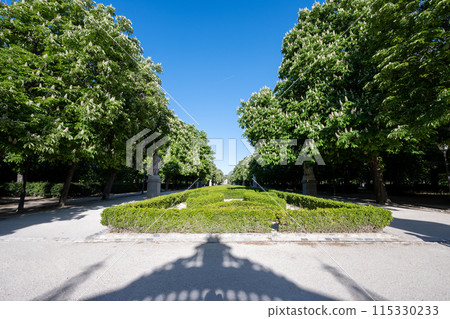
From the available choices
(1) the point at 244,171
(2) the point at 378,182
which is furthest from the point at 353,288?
(1) the point at 244,171

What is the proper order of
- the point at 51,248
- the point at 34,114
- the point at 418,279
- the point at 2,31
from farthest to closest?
Answer: the point at 2,31 < the point at 34,114 < the point at 51,248 < the point at 418,279

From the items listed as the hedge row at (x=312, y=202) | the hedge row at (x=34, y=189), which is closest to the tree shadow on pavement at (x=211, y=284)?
the hedge row at (x=312, y=202)

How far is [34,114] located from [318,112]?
14815 millimetres

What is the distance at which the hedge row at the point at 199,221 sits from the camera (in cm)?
618

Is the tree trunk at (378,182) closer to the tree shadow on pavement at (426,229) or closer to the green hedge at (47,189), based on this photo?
the tree shadow on pavement at (426,229)

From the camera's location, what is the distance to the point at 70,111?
869 cm

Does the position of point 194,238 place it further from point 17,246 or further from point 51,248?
point 17,246

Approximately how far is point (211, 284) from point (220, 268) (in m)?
0.63

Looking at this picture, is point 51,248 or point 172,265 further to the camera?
point 51,248

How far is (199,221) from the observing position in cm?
621

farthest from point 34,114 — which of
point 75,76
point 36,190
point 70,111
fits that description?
point 36,190


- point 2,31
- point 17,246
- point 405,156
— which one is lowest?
point 17,246

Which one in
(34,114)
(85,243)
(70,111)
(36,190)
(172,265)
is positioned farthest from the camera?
(36,190)

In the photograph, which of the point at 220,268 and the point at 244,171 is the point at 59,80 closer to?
the point at 220,268
